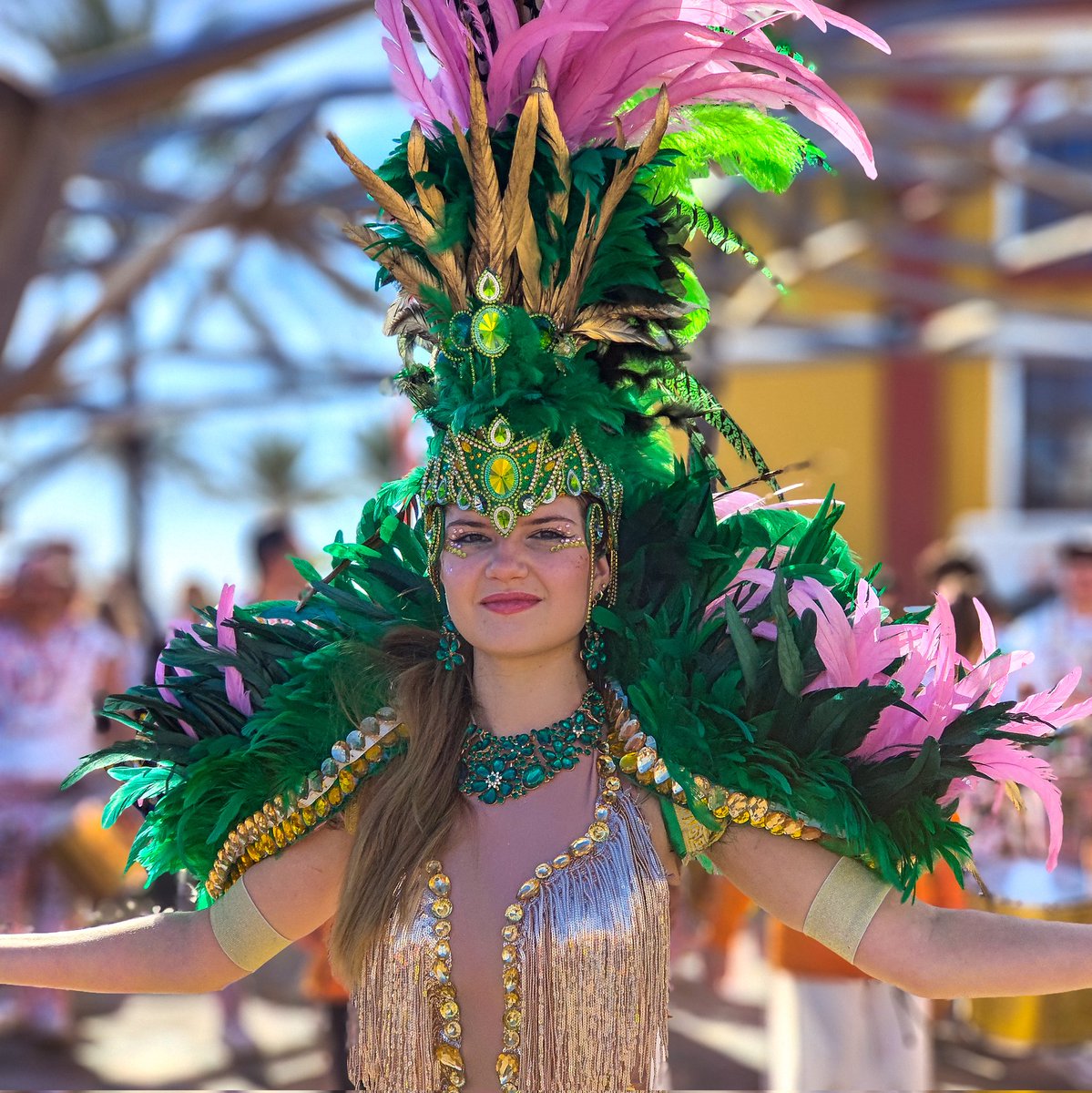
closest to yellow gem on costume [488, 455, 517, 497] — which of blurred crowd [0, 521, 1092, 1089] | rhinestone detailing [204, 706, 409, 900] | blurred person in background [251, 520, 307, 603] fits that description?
rhinestone detailing [204, 706, 409, 900]

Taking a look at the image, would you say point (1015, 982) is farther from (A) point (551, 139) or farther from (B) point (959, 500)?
(B) point (959, 500)

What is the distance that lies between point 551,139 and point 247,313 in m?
7.90

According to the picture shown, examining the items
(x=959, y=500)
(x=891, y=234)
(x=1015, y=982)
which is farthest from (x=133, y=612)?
(x=959, y=500)

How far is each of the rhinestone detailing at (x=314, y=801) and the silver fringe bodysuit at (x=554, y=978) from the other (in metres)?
0.20

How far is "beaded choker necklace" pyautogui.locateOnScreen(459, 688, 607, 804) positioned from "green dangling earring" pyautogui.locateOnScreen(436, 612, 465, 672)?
0.11 m

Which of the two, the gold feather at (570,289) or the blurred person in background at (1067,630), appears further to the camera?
the blurred person in background at (1067,630)

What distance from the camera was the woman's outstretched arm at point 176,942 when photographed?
2.02m

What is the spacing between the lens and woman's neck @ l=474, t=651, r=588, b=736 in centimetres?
204

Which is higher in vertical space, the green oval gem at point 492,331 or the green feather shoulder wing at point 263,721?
the green oval gem at point 492,331

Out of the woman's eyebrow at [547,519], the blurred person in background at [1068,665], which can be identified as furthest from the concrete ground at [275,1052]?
the woman's eyebrow at [547,519]

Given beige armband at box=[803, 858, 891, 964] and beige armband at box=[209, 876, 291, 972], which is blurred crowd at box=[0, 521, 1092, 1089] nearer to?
beige armband at box=[209, 876, 291, 972]

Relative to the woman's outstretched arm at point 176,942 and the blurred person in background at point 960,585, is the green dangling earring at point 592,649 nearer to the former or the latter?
the woman's outstretched arm at point 176,942

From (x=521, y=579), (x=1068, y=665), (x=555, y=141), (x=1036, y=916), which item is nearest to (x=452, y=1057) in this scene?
(x=521, y=579)

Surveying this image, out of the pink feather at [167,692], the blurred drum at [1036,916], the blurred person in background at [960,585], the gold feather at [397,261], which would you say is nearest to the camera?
the gold feather at [397,261]
